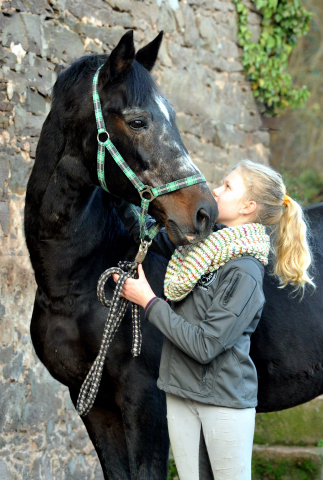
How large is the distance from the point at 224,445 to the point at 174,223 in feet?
2.52

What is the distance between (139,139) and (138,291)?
0.56m

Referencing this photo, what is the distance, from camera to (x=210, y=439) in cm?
184

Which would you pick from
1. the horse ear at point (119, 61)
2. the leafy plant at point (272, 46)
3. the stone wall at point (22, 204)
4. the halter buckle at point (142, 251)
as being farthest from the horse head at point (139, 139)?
the leafy plant at point (272, 46)

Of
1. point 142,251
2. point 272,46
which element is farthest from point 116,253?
point 272,46

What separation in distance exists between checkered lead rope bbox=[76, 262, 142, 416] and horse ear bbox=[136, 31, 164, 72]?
0.85m

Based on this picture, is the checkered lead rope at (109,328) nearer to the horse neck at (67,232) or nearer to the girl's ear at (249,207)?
the horse neck at (67,232)

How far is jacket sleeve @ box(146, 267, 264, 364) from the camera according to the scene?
1.76 m

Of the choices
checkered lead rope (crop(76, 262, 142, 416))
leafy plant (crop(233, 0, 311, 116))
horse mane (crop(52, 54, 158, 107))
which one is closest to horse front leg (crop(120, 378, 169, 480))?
checkered lead rope (crop(76, 262, 142, 416))

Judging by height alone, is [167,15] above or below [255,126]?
above

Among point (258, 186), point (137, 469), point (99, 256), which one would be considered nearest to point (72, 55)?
point (99, 256)

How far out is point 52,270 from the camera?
2281 millimetres

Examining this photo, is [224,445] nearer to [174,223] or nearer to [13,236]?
[174,223]

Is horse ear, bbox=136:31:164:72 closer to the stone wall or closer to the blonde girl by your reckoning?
the blonde girl

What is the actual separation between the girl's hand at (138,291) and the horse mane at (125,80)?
2.14 ft
